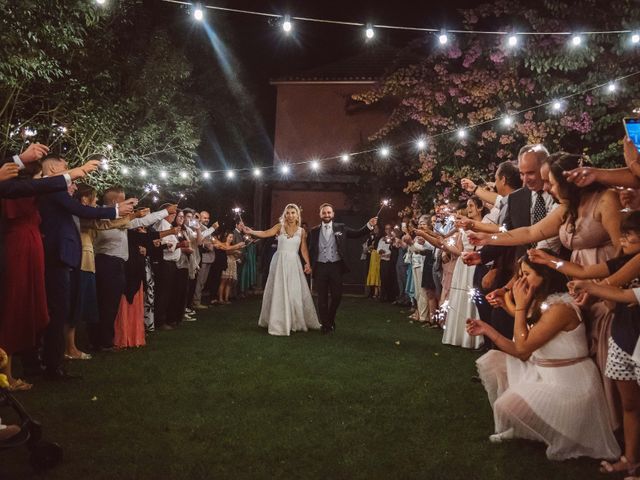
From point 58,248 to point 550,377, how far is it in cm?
462

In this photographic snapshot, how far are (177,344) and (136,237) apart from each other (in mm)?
1616

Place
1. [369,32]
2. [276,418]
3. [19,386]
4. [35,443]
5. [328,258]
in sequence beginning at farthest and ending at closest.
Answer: [328,258]
[369,32]
[19,386]
[276,418]
[35,443]

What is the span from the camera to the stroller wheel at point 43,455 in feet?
11.7

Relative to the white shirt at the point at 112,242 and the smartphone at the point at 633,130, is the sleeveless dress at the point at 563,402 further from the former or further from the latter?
the white shirt at the point at 112,242

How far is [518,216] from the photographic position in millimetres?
5027

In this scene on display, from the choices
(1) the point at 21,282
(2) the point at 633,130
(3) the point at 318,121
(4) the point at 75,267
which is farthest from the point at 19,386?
(3) the point at 318,121

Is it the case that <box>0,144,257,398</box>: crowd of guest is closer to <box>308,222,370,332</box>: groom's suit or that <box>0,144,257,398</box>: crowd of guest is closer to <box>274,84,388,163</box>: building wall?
<box>308,222,370,332</box>: groom's suit

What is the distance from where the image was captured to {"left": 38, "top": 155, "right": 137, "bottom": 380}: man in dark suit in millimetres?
5738

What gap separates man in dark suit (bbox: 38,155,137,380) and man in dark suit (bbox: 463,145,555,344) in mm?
3431

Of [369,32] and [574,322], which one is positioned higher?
[369,32]

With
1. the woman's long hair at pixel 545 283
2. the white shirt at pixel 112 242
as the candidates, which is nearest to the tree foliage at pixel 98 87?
the white shirt at pixel 112 242

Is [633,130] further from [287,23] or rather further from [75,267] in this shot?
[287,23]

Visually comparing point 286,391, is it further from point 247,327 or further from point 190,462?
point 247,327

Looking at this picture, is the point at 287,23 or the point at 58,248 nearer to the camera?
the point at 58,248
